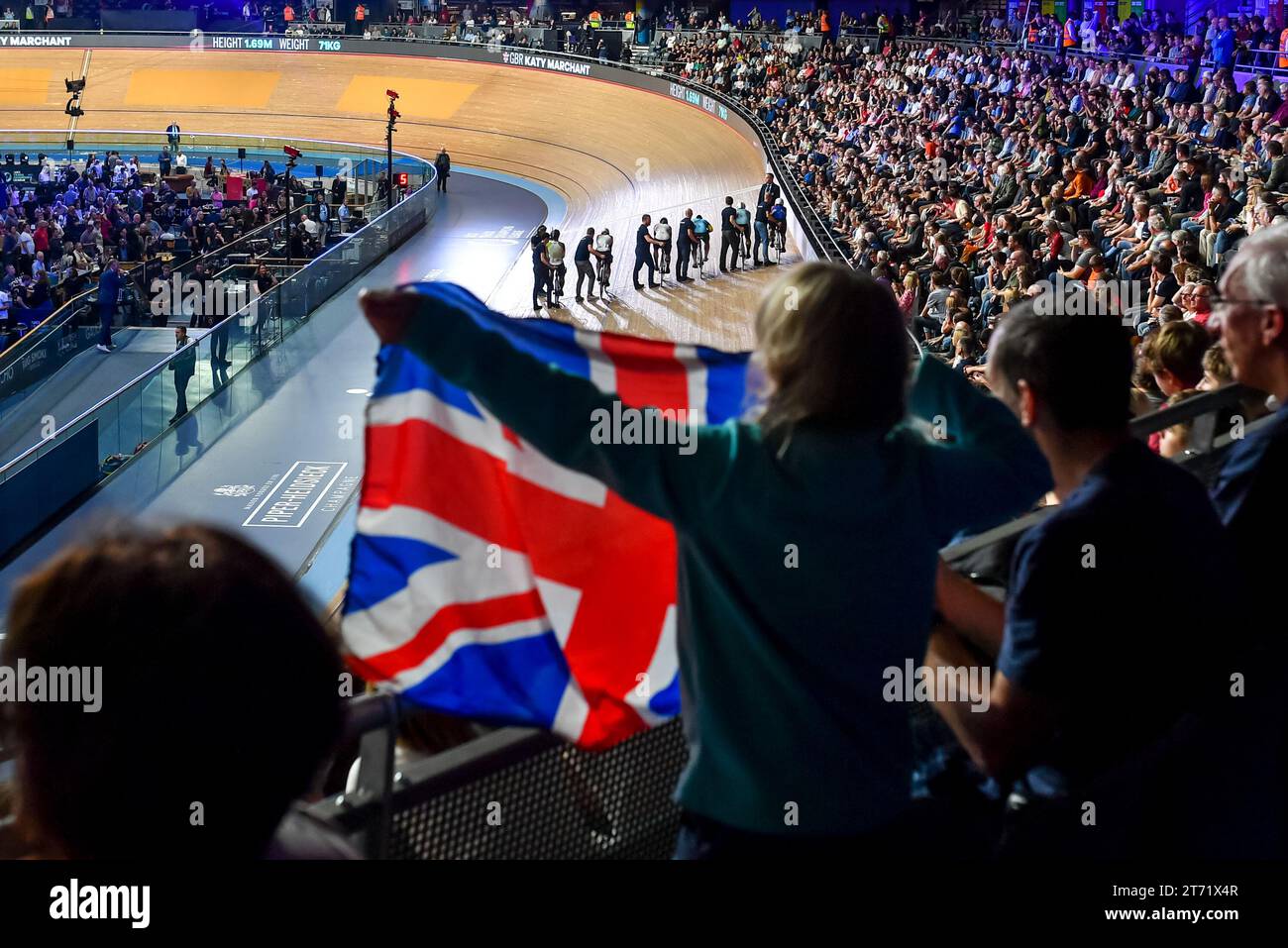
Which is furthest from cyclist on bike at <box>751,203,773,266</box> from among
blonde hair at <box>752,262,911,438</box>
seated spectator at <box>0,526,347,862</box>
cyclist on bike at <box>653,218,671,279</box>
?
seated spectator at <box>0,526,347,862</box>

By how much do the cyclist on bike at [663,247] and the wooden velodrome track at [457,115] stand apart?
5.88 ft

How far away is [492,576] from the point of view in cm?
183

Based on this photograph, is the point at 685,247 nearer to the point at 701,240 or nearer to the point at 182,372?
the point at 701,240

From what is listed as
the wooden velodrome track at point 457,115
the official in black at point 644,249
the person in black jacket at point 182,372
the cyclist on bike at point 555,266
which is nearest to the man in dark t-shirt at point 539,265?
the cyclist on bike at point 555,266

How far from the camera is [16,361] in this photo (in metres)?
14.6

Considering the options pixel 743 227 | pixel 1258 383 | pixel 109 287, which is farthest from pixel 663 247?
pixel 1258 383

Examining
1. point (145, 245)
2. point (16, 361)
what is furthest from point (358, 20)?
point (16, 361)

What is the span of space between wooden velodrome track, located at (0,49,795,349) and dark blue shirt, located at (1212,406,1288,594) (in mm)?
20753

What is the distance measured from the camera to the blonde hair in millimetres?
1537

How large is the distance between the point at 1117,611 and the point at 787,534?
568 mm

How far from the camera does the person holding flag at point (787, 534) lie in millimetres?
1450

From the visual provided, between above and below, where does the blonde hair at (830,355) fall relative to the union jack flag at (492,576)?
above

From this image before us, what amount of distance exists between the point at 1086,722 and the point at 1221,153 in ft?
47.3
